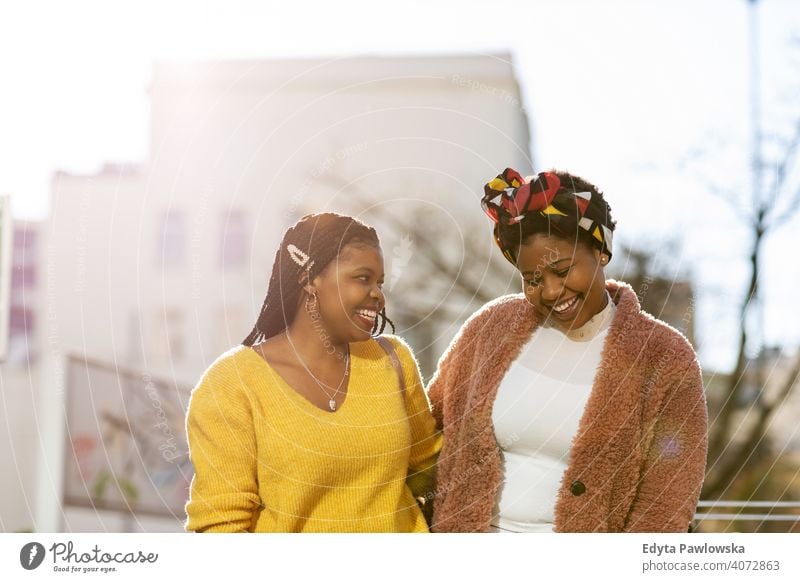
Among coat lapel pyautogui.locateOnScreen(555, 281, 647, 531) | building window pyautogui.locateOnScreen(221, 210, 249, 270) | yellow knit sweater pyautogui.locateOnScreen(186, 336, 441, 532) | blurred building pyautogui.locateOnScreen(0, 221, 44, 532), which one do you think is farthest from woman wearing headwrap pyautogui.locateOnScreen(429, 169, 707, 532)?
blurred building pyautogui.locateOnScreen(0, 221, 44, 532)

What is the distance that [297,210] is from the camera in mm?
1422

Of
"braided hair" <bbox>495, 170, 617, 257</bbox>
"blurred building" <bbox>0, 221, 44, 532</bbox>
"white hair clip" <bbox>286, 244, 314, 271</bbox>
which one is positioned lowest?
"blurred building" <bbox>0, 221, 44, 532</bbox>

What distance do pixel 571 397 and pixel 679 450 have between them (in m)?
0.15

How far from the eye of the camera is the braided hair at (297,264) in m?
1.14

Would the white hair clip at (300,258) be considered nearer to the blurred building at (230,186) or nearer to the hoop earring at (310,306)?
the hoop earring at (310,306)

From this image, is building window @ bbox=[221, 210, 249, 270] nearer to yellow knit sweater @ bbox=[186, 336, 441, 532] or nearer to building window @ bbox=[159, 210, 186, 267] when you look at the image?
building window @ bbox=[159, 210, 186, 267]

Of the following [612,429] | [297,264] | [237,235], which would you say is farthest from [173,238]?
[612,429]

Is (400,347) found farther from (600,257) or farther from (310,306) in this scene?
(600,257)

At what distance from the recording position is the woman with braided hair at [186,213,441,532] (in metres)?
1.07

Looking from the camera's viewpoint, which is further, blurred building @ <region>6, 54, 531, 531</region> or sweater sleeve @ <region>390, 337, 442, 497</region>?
blurred building @ <region>6, 54, 531, 531</region>

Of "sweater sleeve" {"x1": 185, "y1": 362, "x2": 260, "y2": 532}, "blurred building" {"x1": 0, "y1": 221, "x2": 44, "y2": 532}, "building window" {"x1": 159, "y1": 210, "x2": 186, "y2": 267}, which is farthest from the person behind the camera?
"building window" {"x1": 159, "y1": 210, "x2": 186, "y2": 267}

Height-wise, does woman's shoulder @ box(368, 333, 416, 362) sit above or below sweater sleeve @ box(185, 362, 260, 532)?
above

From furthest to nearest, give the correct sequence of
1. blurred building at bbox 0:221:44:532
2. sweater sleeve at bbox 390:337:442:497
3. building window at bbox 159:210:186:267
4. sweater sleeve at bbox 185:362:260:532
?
1. building window at bbox 159:210:186:267
2. blurred building at bbox 0:221:44:532
3. sweater sleeve at bbox 390:337:442:497
4. sweater sleeve at bbox 185:362:260:532

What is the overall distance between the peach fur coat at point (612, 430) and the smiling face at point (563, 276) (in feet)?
0.16
